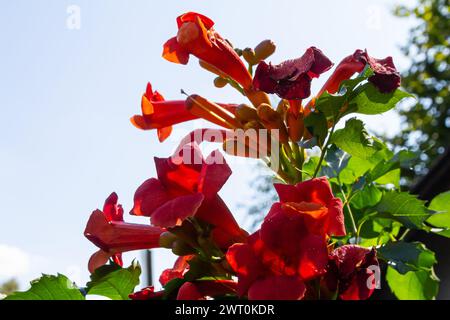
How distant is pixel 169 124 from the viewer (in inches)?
64.1

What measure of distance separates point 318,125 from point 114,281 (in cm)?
62

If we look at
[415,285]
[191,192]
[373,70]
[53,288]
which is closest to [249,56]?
[373,70]

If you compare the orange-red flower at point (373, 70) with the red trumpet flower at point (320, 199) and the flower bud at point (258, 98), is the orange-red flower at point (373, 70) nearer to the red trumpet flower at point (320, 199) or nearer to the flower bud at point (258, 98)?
the flower bud at point (258, 98)

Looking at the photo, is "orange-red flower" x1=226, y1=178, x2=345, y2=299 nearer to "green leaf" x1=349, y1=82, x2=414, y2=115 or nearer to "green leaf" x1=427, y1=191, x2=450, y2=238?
"green leaf" x1=349, y1=82, x2=414, y2=115

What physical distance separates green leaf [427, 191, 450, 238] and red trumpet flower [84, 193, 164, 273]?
2.89 feet

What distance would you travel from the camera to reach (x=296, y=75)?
54.1 inches

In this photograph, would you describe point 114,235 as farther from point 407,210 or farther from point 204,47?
point 407,210

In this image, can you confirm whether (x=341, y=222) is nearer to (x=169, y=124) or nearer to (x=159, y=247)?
(x=159, y=247)

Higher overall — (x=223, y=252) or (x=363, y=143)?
(x=363, y=143)

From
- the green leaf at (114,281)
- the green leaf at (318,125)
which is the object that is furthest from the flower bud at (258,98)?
the green leaf at (114,281)

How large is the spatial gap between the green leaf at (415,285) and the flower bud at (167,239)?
91cm
